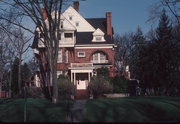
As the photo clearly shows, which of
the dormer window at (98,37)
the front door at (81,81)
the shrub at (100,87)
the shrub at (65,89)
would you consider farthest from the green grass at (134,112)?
the dormer window at (98,37)

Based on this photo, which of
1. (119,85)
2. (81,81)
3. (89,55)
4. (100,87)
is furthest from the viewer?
(89,55)

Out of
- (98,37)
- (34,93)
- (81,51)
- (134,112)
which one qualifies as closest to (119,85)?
(34,93)

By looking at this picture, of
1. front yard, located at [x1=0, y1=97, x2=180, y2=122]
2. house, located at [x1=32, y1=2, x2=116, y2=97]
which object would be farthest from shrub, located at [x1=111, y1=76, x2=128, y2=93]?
front yard, located at [x1=0, y1=97, x2=180, y2=122]

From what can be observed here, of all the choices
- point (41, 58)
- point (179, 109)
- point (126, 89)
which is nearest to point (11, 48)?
point (41, 58)

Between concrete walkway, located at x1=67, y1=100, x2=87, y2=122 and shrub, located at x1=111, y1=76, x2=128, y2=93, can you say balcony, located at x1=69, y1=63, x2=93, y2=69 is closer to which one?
shrub, located at x1=111, y1=76, x2=128, y2=93

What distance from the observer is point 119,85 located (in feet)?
105

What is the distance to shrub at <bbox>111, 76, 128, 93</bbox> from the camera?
3170cm

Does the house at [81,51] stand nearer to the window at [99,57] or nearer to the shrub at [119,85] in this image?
the window at [99,57]

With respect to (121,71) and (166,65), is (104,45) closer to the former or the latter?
(166,65)

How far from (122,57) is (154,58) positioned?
27.1 meters

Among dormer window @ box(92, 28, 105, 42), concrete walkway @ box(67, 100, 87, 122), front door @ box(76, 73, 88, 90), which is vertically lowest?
concrete walkway @ box(67, 100, 87, 122)

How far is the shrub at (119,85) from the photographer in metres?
31.7

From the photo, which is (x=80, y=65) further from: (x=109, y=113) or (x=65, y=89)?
(x=109, y=113)

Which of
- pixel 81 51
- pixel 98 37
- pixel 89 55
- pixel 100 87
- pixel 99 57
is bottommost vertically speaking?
pixel 100 87
